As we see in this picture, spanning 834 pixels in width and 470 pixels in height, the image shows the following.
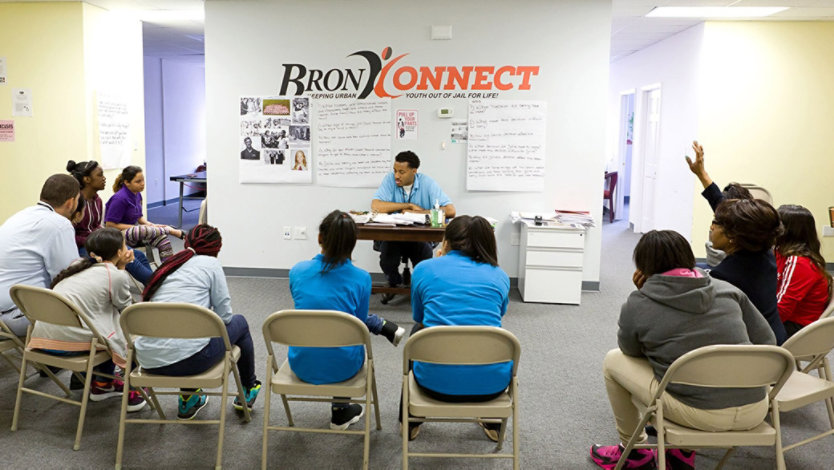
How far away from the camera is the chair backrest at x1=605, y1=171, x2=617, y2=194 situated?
11164 mm

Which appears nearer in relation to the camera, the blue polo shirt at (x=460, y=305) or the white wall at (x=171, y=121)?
the blue polo shirt at (x=460, y=305)

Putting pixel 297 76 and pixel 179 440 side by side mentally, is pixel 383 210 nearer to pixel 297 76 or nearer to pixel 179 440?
pixel 297 76

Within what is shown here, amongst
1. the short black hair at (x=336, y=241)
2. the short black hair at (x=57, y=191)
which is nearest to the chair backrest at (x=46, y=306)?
the short black hair at (x=57, y=191)

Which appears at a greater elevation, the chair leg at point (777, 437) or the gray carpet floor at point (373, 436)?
the chair leg at point (777, 437)

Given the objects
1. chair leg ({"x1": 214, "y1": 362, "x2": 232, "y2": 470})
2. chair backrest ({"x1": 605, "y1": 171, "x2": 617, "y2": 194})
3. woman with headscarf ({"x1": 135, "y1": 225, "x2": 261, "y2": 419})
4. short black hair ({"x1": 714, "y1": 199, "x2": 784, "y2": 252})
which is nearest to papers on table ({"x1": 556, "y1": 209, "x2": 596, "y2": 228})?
short black hair ({"x1": 714, "y1": 199, "x2": 784, "y2": 252})

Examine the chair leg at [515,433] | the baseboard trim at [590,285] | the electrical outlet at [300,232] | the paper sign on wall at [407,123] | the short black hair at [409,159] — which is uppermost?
the paper sign on wall at [407,123]

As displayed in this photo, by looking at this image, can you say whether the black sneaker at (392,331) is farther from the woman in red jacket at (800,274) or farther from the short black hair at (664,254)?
the woman in red jacket at (800,274)

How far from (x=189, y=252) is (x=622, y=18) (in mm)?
5645

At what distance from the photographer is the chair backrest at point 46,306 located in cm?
295

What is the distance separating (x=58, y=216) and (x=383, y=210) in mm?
2742

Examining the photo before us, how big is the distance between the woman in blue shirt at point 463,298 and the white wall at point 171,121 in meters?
9.30

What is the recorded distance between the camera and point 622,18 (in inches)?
280

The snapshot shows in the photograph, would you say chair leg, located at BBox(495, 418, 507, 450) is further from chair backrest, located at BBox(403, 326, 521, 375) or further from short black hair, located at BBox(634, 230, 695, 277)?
short black hair, located at BBox(634, 230, 695, 277)

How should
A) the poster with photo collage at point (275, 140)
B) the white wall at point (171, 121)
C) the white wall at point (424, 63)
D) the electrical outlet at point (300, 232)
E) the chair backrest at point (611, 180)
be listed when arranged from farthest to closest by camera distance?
the white wall at point (171, 121)
the chair backrest at point (611, 180)
the electrical outlet at point (300, 232)
the poster with photo collage at point (275, 140)
the white wall at point (424, 63)
